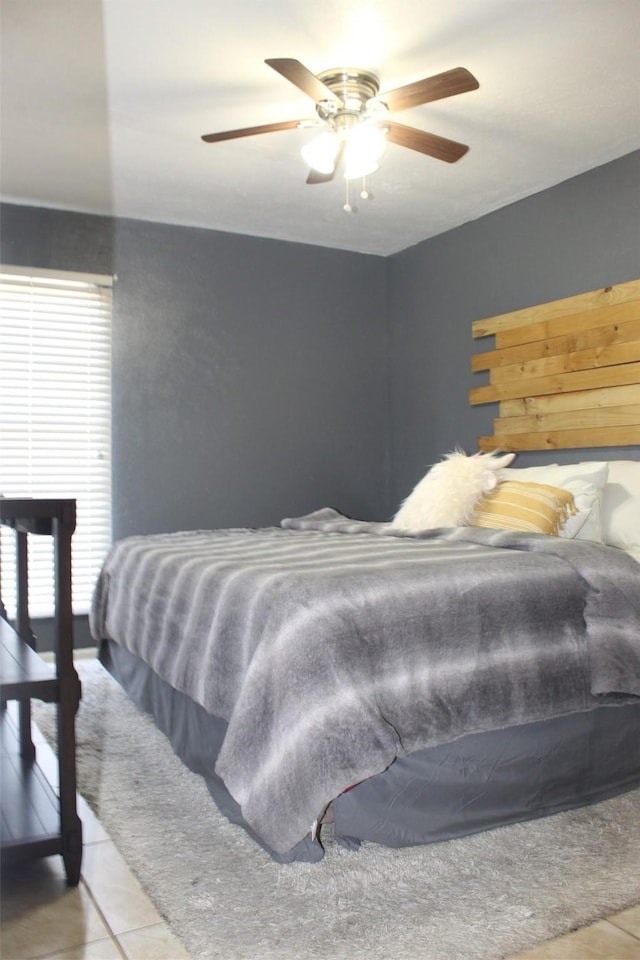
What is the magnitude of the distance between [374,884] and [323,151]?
7.77 ft

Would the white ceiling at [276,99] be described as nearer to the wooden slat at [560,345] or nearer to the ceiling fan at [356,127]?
the ceiling fan at [356,127]

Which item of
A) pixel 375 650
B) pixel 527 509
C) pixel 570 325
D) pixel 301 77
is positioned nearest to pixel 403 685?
pixel 375 650

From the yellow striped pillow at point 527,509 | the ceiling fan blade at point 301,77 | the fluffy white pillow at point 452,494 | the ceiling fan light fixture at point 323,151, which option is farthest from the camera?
the fluffy white pillow at point 452,494

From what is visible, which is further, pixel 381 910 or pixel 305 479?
pixel 305 479

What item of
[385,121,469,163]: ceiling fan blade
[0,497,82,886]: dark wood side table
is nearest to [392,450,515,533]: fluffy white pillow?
[385,121,469,163]: ceiling fan blade

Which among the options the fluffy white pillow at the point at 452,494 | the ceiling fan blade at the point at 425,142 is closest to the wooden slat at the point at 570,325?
the fluffy white pillow at the point at 452,494

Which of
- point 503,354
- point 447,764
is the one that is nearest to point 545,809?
point 447,764

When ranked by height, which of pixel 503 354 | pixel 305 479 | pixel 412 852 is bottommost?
pixel 412 852

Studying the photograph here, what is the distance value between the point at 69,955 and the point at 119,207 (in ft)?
12.1

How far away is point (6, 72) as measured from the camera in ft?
9.07

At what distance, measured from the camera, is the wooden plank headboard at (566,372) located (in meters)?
3.55

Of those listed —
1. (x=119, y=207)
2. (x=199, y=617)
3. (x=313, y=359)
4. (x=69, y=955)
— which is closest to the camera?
(x=69, y=955)

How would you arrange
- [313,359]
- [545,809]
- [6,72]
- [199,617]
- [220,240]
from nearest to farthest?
1. [545,809]
2. [199,617]
3. [6,72]
4. [220,240]
5. [313,359]

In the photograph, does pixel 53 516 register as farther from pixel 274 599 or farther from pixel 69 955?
pixel 69 955
